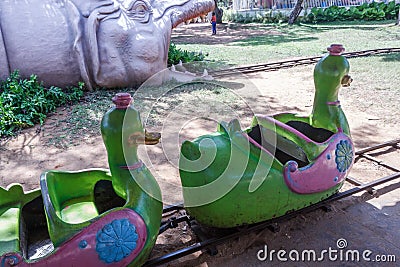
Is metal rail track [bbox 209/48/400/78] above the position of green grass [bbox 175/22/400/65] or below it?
below

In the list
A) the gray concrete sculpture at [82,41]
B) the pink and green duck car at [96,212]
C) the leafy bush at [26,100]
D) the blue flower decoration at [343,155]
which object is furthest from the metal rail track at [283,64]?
the pink and green duck car at [96,212]

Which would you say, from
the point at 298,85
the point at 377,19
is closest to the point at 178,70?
the point at 298,85

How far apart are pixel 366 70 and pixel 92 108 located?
5.60 metres

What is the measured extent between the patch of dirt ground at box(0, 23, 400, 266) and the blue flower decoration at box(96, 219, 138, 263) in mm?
541

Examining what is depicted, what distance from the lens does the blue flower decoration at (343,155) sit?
2520 millimetres

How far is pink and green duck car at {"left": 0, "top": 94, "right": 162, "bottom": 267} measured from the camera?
174 cm

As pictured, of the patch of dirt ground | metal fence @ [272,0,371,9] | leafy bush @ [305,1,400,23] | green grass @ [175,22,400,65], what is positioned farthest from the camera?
metal fence @ [272,0,371,9]

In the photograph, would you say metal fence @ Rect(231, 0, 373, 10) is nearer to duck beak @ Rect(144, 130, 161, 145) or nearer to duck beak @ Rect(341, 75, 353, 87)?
duck beak @ Rect(341, 75, 353, 87)

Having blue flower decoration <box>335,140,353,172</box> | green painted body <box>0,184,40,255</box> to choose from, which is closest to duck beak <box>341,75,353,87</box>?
blue flower decoration <box>335,140,353,172</box>

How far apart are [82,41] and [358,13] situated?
19.9 m

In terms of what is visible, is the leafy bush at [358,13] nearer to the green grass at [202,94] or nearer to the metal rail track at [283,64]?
the green grass at [202,94]

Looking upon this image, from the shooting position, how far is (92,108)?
5.42 metres

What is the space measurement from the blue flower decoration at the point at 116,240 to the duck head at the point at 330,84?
1602 mm

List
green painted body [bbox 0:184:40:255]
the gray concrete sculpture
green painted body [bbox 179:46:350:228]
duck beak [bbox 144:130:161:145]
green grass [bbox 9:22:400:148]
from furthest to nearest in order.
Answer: the gray concrete sculpture
green grass [bbox 9:22:400:148]
green painted body [bbox 179:46:350:228]
duck beak [bbox 144:130:161:145]
green painted body [bbox 0:184:40:255]
